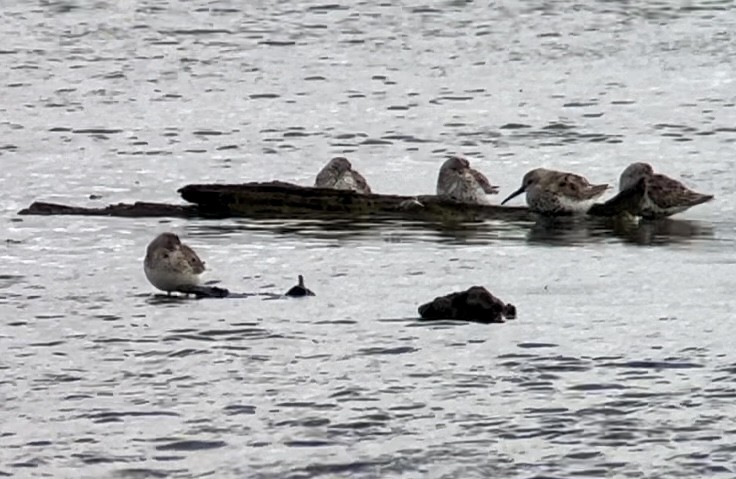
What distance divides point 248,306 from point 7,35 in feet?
45.6

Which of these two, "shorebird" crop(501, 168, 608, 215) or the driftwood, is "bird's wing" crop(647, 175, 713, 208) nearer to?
the driftwood

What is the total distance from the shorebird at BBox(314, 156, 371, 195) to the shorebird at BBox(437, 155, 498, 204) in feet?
1.85

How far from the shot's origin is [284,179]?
17.7 m

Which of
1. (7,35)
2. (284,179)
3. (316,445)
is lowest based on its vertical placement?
(316,445)

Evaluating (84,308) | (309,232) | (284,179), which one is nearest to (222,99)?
(284,179)

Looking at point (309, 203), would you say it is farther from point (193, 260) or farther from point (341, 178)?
point (193, 260)

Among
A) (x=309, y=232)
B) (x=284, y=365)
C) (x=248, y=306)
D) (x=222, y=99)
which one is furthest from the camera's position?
(x=222, y=99)

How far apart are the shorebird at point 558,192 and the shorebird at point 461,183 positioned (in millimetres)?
349

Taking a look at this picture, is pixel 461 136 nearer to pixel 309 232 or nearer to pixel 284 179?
pixel 284 179

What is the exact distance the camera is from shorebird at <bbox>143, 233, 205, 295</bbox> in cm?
1285

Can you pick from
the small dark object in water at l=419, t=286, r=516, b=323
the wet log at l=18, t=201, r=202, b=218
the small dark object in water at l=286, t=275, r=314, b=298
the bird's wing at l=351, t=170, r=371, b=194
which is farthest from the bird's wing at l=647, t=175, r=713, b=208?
the small dark object in water at l=419, t=286, r=516, b=323

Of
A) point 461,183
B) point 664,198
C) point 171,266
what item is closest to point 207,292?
point 171,266

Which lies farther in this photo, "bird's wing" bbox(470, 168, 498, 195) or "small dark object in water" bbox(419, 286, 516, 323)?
"bird's wing" bbox(470, 168, 498, 195)

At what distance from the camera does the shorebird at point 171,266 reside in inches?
506
